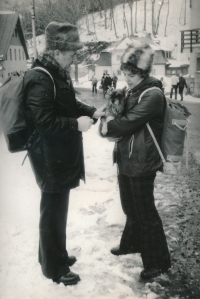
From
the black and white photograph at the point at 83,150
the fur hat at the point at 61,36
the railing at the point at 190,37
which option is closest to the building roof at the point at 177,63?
the black and white photograph at the point at 83,150

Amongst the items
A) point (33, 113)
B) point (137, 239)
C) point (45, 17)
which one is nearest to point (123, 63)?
point (33, 113)

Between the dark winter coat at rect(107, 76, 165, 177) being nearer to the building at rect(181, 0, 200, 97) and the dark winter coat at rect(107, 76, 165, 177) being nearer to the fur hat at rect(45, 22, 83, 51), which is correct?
the fur hat at rect(45, 22, 83, 51)

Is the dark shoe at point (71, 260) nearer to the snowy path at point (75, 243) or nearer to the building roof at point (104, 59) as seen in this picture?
the snowy path at point (75, 243)

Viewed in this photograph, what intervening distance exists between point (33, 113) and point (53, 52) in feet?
1.29

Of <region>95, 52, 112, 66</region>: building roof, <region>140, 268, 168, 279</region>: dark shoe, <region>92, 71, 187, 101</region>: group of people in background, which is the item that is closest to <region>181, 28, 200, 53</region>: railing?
<region>92, 71, 187, 101</region>: group of people in background

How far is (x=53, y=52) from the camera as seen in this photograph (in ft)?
6.50

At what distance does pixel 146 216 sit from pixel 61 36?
4.22 feet

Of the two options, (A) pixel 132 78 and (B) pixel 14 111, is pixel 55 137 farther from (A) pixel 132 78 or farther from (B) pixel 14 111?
(A) pixel 132 78

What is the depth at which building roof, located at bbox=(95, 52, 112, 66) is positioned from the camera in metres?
3.26

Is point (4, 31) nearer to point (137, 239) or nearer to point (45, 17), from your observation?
point (45, 17)

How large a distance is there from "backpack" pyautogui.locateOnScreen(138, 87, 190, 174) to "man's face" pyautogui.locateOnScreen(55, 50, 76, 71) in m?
0.49

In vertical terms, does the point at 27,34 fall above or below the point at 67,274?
above

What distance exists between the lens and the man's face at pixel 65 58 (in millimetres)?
1991

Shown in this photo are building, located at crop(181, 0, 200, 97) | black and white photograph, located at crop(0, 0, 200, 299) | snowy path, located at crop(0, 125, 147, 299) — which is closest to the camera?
black and white photograph, located at crop(0, 0, 200, 299)
